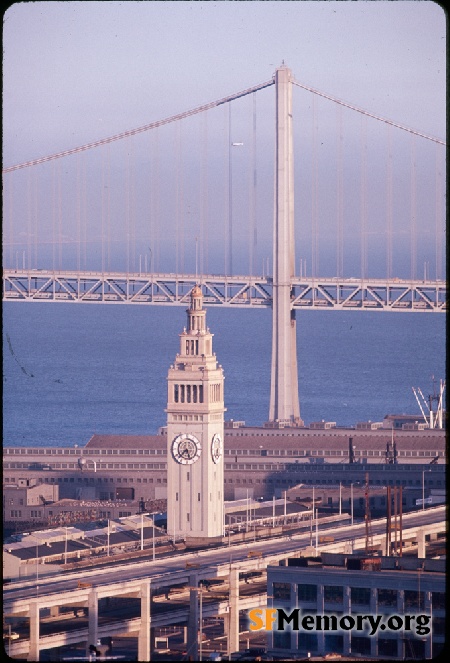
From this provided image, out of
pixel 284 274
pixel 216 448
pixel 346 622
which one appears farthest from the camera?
pixel 284 274

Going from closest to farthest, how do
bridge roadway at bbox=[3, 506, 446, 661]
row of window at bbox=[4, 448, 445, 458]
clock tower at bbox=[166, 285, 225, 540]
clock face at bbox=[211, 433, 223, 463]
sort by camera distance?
bridge roadway at bbox=[3, 506, 446, 661] → clock tower at bbox=[166, 285, 225, 540] → clock face at bbox=[211, 433, 223, 463] → row of window at bbox=[4, 448, 445, 458]

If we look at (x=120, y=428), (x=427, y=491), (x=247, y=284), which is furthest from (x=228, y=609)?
(x=120, y=428)

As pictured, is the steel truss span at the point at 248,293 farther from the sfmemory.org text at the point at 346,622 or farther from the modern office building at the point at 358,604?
the sfmemory.org text at the point at 346,622

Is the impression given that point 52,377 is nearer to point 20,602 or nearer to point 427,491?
point 427,491

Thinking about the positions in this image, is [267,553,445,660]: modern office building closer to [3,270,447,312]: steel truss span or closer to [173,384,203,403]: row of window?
[173,384,203,403]: row of window

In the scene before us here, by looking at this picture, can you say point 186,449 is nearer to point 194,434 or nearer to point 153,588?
point 194,434

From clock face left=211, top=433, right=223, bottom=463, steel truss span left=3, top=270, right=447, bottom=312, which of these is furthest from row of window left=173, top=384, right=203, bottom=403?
steel truss span left=3, top=270, right=447, bottom=312

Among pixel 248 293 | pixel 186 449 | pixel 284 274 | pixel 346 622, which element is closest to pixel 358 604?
pixel 346 622
